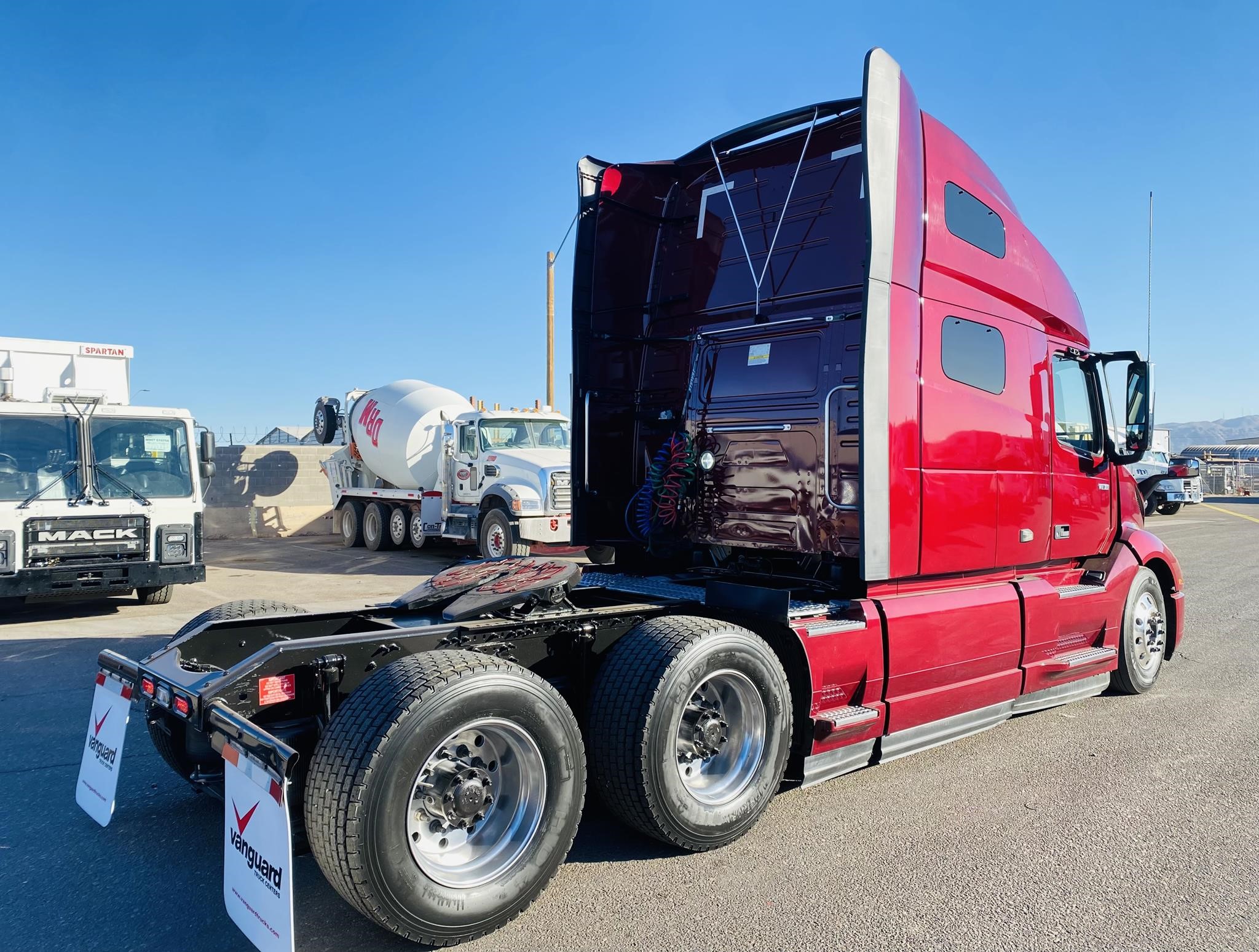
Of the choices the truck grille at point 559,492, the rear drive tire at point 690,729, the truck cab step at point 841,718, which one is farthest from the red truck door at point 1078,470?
the truck grille at point 559,492

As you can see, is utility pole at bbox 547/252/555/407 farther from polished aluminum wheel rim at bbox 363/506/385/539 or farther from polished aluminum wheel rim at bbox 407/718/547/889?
polished aluminum wheel rim at bbox 407/718/547/889

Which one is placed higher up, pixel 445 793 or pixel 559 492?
pixel 559 492

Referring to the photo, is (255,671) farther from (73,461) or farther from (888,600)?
(73,461)

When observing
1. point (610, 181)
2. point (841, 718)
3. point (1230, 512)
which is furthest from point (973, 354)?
point (1230, 512)

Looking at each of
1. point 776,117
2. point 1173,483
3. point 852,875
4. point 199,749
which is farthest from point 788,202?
point 1173,483

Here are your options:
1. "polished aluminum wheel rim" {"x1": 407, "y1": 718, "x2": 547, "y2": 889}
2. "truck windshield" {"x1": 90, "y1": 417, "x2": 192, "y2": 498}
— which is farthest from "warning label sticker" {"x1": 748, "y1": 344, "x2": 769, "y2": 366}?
"truck windshield" {"x1": 90, "y1": 417, "x2": 192, "y2": 498}

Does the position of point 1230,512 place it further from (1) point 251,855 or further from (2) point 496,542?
(1) point 251,855

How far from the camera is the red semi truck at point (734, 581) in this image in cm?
312

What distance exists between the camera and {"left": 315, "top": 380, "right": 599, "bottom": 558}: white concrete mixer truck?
13.3 metres

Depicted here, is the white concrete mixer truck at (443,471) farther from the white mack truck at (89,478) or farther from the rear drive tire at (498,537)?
A: the white mack truck at (89,478)

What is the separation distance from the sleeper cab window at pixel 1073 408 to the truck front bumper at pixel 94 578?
28.3 feet

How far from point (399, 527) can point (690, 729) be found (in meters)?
14.4

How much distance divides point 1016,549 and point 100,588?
8806mm

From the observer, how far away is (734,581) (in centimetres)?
552
